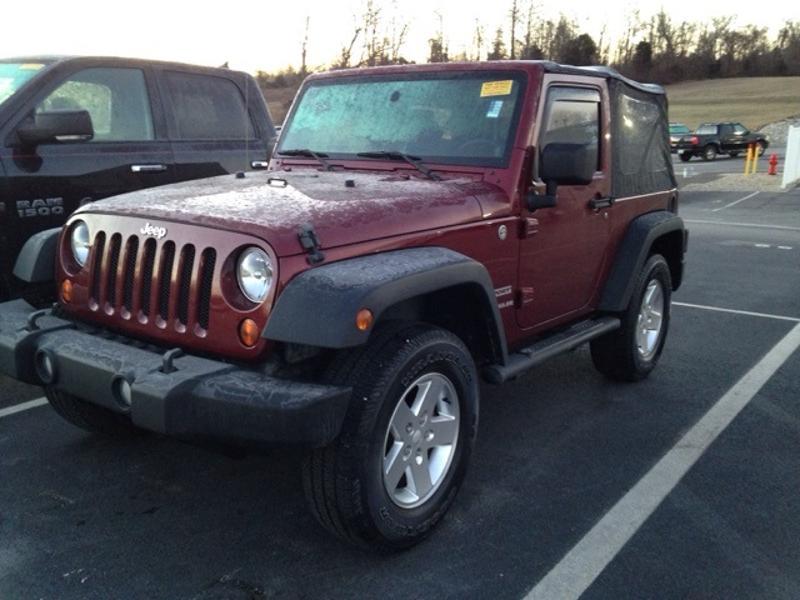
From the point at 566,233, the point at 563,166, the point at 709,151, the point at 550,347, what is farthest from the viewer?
the point at 709,151

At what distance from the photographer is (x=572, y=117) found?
4512 millimetres

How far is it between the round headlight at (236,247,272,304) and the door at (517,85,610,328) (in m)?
1.57

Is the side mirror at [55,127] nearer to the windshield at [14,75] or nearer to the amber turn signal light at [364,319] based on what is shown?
the windshield at [14,75]

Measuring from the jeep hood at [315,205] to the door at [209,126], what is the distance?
2.25 m

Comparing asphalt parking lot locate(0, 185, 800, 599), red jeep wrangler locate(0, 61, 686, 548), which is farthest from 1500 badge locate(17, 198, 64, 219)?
red jeep wrangler locate(0, 61, 686, 548)

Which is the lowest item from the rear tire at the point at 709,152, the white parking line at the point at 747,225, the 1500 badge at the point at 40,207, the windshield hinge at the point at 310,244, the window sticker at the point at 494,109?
the rear tire at the point at 709,152

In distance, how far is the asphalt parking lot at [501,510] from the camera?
10.1 ft

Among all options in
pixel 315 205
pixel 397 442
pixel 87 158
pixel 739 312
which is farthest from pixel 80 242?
pixel 739 312

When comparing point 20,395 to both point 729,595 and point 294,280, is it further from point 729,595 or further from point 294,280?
point 729,595

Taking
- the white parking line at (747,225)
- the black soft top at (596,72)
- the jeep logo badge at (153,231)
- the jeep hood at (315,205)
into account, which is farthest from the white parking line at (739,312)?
the white parking line at (747,225)

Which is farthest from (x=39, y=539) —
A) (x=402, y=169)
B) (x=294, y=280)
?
(x=402, y=169)

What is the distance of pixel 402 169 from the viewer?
4.13m

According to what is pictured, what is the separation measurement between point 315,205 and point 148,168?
3.05 metres

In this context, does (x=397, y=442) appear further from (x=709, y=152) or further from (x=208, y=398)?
(x=709, y=152)
